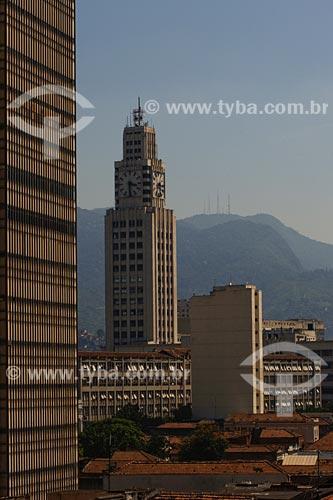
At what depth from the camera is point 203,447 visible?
465ft

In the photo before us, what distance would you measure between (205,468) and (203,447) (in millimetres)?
35973

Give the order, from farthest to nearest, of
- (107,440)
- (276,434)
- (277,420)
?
1. (277,420)
2. (276,434)
3. (107,440)

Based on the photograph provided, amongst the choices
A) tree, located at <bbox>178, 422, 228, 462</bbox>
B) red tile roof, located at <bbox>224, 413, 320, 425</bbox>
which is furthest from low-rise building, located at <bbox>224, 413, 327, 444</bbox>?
tree, located at <bbox>178, 422, 228, 462</bbox>

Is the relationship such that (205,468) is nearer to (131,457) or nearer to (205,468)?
(205,468)

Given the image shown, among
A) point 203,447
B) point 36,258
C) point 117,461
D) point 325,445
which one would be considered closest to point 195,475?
point 117,461

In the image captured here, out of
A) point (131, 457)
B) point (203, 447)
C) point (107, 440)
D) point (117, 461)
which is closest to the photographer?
point (117, 461)

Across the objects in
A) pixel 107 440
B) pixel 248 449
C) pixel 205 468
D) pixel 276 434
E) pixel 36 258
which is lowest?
pixel 248 449

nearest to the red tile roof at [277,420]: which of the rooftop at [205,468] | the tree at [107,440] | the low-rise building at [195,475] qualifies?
the tree at [107,440]

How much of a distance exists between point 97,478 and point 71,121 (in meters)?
27.0

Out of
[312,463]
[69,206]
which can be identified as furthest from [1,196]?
[312,463]

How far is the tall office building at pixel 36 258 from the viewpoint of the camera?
3610 inches

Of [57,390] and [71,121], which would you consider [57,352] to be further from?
[71,121]

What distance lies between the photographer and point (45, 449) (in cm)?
9600

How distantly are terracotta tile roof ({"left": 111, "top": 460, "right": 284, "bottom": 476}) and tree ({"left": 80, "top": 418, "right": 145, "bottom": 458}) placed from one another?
39.8 metres
